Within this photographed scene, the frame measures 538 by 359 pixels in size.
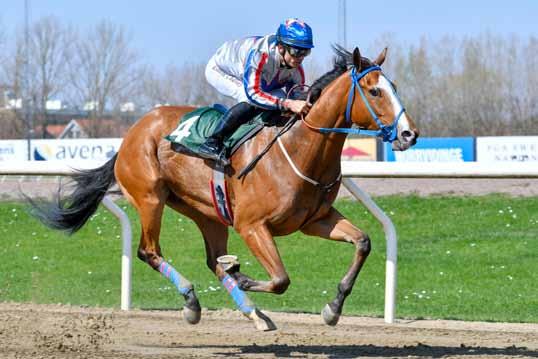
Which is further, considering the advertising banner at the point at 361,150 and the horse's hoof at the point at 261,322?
the advertising banner at the point at 361,150

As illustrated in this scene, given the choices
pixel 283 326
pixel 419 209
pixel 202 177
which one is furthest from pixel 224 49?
pixel 419 209

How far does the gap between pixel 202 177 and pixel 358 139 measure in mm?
19641

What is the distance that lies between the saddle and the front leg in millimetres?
627

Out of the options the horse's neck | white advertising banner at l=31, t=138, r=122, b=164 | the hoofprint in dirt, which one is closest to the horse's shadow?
the hoofprint in dirt

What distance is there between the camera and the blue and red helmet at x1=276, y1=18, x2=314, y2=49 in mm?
5188

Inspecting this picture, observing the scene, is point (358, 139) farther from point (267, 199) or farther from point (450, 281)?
point (267, 199)

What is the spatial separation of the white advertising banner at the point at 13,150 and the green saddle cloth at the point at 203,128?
779 inches

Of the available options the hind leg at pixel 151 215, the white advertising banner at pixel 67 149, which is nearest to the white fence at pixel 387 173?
the hind leg at pixel 151 215

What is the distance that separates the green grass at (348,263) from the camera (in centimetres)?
750

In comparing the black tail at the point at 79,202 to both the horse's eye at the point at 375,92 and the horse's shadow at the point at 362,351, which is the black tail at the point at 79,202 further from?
the horse's eye at the point at 375,92

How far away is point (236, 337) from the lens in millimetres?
5965

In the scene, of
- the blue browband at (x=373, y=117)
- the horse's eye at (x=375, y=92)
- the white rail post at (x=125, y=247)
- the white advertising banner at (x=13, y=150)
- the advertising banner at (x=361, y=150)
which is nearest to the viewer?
the blue browband at (x=373, y=117)

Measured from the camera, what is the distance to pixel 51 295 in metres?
8.07

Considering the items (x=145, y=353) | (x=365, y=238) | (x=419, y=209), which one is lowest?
(x=419, y=209)
